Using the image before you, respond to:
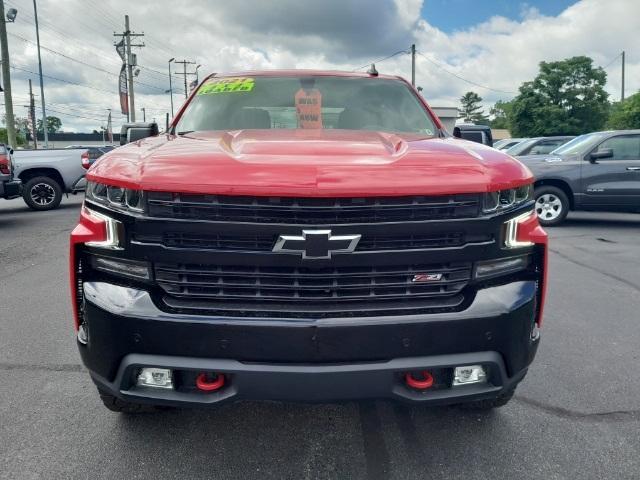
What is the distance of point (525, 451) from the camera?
255 cm

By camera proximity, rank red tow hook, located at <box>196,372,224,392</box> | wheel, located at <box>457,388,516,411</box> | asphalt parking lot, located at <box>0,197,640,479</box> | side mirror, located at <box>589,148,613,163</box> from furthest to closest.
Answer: side mirror, located at <box>589,148,613,163</box> → wheel, located at <box>457,388,516,411</box> → asphalt parking lot, located at <box>0,197,640,479</box> → red tow hook, located at <box>196,372,224,392</box>

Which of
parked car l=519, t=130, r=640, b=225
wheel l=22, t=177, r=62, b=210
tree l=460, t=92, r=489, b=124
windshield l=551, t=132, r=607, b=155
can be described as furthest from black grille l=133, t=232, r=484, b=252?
tree l=460, t=92, r=489, b=124

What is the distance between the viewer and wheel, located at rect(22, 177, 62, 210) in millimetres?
12391

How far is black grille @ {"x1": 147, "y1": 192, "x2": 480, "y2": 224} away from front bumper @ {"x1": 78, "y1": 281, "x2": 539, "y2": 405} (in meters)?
0.37

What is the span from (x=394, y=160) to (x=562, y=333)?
2.75 m

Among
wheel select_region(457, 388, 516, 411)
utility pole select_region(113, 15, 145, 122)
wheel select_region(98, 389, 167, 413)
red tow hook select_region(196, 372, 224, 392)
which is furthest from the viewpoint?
utility pole select_region(113, 15, 145, 122)

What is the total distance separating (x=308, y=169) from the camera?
2031 mm

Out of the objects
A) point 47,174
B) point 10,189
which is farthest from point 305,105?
point 47,174

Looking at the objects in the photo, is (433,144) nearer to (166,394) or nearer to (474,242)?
(474,242)

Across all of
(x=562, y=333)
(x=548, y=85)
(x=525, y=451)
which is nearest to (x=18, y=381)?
(x=525, y=451)

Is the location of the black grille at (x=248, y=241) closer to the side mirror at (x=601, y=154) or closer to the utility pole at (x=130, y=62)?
the side mirror at (x=601, y=154)

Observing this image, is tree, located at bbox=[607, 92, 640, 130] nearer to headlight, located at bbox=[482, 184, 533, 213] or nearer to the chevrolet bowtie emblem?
headlight, located at bbox=[482, 184, 533, 213]

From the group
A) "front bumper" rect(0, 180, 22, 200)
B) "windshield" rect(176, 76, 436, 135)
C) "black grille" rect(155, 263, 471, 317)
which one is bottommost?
"black grille" rect(155, 263, 471, 317)

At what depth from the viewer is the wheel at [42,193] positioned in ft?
40.7
